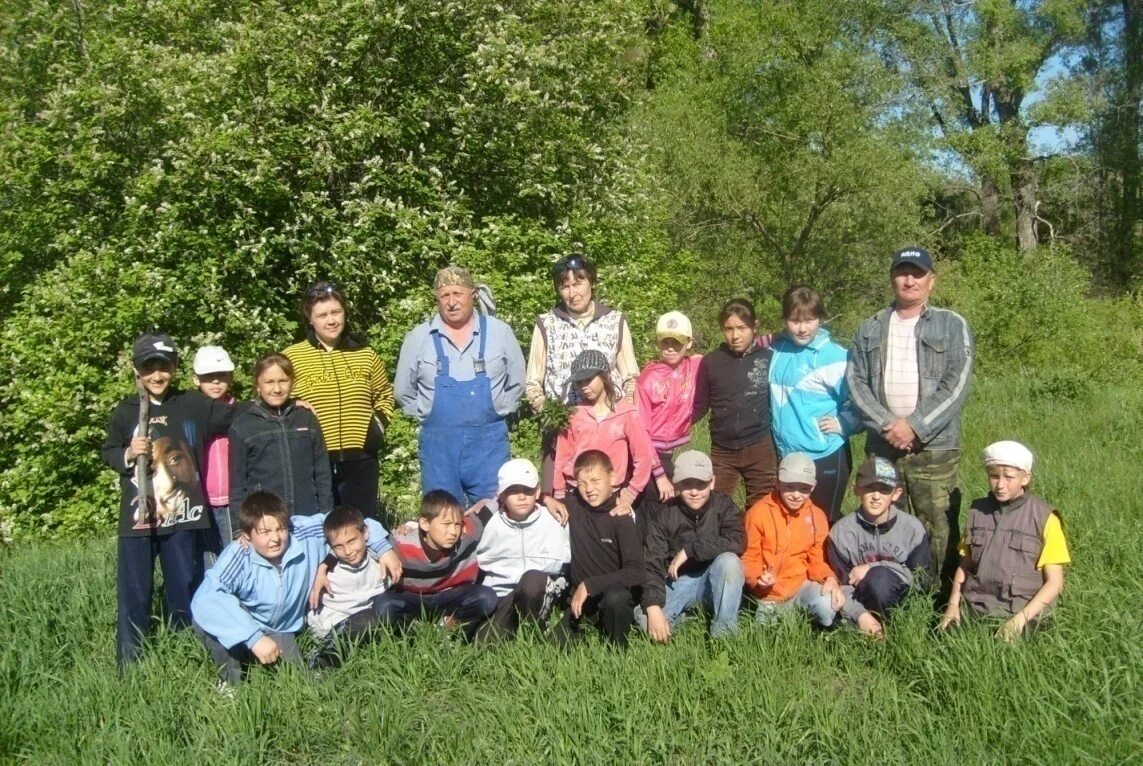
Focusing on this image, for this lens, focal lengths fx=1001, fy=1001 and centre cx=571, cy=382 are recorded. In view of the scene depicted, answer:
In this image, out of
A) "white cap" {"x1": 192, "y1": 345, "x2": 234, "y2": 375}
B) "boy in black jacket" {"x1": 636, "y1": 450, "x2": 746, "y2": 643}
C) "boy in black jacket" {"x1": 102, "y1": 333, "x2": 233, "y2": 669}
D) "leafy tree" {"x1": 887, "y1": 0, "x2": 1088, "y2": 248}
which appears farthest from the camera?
"leafy tree" {"x1": 887, "y1": 0, "x2": 1088, "y2": 248}

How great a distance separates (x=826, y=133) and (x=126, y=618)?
17.8 metres

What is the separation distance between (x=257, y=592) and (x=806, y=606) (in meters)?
2.78

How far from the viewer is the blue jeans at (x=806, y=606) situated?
507 cm

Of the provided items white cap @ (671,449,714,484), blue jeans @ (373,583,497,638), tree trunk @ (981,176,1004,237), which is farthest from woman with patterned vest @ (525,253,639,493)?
tree trunk @ (981,176,1004,237)

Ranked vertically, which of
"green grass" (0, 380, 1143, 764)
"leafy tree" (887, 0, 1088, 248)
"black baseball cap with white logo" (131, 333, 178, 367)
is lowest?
"green grass" (0, 380, 1143, 764)

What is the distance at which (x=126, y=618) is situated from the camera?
530 centimetres

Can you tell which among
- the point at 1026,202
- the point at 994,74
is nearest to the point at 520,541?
the point at 994,74

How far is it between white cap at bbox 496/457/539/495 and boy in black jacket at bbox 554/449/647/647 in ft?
0.81

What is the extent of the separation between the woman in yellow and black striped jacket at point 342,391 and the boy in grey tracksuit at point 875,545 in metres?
2.77

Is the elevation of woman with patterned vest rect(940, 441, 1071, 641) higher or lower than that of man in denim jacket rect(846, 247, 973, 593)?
lower

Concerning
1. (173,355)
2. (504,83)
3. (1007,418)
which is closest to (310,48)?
(504,83)

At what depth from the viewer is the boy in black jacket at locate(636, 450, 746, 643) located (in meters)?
5.18

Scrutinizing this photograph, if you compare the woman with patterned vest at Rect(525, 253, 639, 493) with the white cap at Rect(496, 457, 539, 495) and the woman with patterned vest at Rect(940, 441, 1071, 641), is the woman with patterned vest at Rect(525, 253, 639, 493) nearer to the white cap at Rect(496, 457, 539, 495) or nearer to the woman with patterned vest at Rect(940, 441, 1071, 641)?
the white cap at Rect(496, 457, 539, 495)

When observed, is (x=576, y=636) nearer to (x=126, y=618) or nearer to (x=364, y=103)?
(x=126, y=618)
